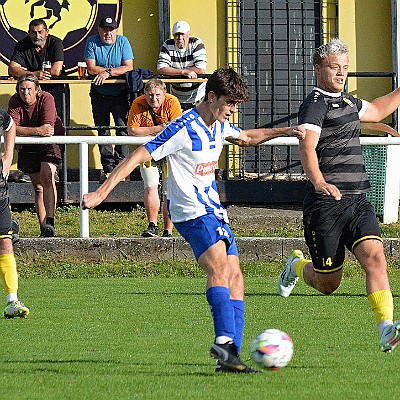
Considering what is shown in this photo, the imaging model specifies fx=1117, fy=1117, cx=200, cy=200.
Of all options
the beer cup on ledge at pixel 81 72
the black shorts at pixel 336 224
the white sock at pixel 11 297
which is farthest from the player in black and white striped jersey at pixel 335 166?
the beer cup on ledge at pixel 81 72

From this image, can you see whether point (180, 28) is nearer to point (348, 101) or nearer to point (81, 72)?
point (81, 72)

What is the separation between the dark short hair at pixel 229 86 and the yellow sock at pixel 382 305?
5.10 feet

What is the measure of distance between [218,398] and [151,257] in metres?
7.22

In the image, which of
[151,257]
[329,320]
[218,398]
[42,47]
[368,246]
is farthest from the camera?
[42,47]

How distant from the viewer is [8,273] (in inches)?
377

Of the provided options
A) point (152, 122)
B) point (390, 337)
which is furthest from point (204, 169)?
point (152, 122)

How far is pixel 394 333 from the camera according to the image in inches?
267

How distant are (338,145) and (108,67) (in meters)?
7.65

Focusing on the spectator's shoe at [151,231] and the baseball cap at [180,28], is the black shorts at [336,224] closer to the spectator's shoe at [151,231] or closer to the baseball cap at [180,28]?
the spectator's shoe at [151,231]

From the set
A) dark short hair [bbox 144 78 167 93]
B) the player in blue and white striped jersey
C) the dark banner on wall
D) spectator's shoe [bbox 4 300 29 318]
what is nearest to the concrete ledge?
dark short hair [bbox 144 78 167 93]

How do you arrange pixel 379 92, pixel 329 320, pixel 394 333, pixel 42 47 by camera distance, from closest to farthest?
pixel 394 333, pixel 329 320, pixel 42 47, pixel 379 92

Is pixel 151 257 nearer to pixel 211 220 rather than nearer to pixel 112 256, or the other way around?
pixel 112 256

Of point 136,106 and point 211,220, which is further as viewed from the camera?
point 136,106

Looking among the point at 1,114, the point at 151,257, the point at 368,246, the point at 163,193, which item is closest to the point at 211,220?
the point at 368,246
